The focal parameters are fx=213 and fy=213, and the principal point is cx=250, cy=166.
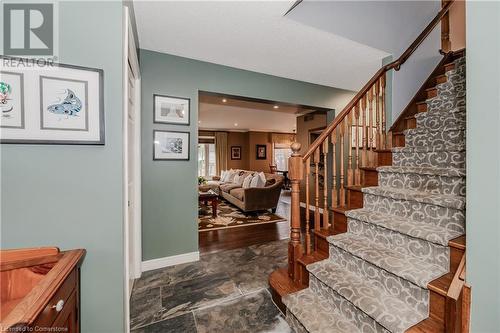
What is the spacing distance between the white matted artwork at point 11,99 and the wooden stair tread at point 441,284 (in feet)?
7.76

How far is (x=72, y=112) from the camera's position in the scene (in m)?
1.17

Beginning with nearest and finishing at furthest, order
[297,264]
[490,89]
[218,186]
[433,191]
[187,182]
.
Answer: [490,89], [433,191], [297,264], [187,182], [218,186]

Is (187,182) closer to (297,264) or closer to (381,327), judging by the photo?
(297,264)

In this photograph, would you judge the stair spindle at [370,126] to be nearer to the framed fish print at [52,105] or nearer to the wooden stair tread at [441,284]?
the wooden stair tread at [441,284]

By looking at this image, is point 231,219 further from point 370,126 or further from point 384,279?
point 384,279

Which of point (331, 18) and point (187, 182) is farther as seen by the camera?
point (187, 182)

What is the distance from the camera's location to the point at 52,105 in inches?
44.5

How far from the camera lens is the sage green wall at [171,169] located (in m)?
2.55

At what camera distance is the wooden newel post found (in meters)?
1.97

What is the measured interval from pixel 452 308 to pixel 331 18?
8.39ft

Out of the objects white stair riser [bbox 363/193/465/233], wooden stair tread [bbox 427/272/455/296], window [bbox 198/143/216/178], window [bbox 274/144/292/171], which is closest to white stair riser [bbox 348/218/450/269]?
wooden stair tread [bbox 427/272/455/296]

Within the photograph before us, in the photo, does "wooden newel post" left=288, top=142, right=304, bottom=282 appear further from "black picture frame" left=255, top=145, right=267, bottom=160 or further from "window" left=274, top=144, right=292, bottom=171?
"window" left=274, top=144, right=292, bottom=171

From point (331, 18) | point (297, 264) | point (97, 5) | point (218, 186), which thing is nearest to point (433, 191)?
point (297, 264)

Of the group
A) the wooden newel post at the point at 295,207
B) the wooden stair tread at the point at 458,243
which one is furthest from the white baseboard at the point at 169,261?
the wooden stair tread at the point at 458,243
